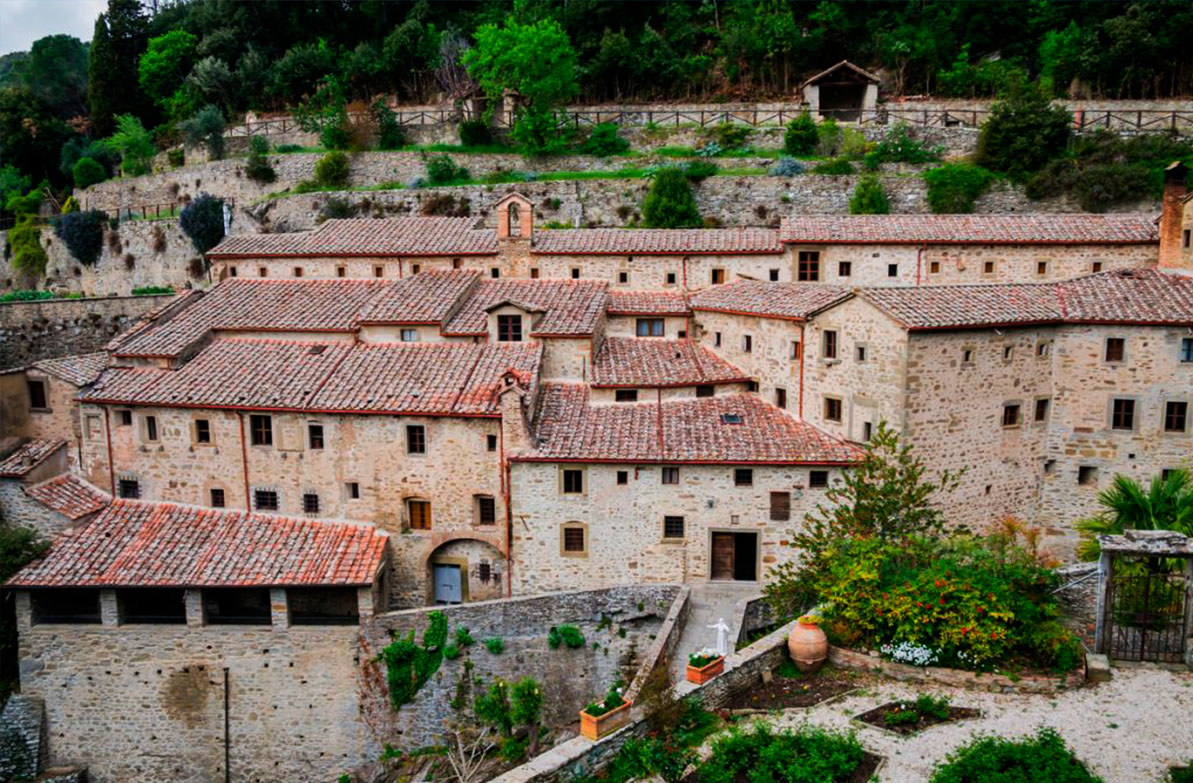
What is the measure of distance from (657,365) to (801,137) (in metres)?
23.6

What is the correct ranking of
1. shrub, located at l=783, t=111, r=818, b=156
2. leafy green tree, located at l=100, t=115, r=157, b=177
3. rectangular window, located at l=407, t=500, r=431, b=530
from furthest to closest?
leafy green tree, located at l=100, t=115, r=157, b=177
shrub, located at l=783, t=111, r=818, b=156
rectangular window, located at l=407, t=500, r=431, b=530

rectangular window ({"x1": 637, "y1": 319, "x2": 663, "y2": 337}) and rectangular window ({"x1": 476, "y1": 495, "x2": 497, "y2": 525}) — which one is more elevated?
rectangular window ({"x1": 637, "y1": 319, "x2": 663, "y2": 337})

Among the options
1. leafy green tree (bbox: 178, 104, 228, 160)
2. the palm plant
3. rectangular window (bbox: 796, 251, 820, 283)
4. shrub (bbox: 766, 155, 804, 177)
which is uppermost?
leafy green tree (bbox: 178, 104, 228, 160)

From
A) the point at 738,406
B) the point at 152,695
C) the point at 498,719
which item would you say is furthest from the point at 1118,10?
the point at 152,695

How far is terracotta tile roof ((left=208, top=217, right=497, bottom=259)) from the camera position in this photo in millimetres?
35094

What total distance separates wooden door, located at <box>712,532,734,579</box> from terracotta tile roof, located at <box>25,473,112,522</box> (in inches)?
701

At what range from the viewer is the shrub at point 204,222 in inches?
1988

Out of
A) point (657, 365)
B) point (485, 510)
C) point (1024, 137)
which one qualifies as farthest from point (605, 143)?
point (485, 510)

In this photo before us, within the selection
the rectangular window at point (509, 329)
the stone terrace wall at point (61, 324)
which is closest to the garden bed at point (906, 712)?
the rectangular window at point (509, 329)

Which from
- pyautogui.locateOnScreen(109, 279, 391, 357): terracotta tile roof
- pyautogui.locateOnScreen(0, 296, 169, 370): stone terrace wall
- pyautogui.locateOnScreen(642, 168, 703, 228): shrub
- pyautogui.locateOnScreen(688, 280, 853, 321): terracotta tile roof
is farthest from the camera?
pyautogui.locateOnScreen(642, 168, 703, 228): shrub

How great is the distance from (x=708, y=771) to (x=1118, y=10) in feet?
180

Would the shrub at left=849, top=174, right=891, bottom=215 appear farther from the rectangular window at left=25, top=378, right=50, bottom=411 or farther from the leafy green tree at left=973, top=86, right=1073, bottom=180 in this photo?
the rectangular window at left=25, top=378, right=50, bottom=411

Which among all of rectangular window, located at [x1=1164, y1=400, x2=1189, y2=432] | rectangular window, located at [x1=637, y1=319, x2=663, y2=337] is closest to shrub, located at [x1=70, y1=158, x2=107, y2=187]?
rectangular window, located at [x1=637, y1=319, x2=663, y2=337]

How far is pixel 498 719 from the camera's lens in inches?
938
